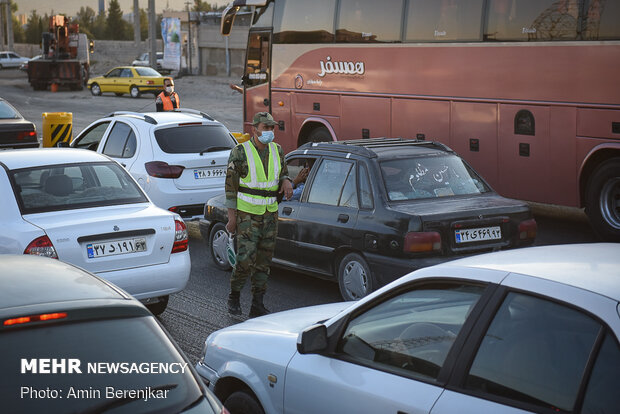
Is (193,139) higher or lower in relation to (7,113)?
higher

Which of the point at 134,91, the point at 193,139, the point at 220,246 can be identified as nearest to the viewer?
the point at 220,246

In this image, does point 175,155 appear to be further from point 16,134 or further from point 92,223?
point 16,134

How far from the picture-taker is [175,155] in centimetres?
1192

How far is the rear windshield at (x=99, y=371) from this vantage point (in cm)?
317

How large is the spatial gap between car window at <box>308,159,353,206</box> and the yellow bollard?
11634mm

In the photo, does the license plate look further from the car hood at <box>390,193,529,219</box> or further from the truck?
the truck

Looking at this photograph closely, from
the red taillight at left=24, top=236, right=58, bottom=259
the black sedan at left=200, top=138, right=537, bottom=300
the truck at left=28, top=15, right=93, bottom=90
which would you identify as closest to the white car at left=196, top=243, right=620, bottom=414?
the red taillight at left=24, top=236, right=58, bottom=259

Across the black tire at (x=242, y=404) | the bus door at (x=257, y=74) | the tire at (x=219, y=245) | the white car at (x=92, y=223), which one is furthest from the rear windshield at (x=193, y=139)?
the black tire at (x=242, y=404)

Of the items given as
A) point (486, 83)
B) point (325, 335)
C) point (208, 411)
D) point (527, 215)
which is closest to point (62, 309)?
point (208, 411)

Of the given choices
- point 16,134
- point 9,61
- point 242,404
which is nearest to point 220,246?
point 242,404

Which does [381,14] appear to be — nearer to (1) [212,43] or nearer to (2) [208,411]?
(2) [208,411]

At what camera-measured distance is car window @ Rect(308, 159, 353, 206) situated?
8938mm

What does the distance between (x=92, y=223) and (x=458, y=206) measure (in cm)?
326

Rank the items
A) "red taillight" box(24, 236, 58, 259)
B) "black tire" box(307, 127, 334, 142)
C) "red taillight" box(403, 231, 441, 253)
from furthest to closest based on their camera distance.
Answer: "black tire" box(307, 127, 334, 142)
"red taillight" box(403, 231, 441, 253)
"red taillight" box(24, 236, 58, 259)
